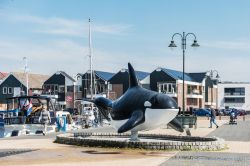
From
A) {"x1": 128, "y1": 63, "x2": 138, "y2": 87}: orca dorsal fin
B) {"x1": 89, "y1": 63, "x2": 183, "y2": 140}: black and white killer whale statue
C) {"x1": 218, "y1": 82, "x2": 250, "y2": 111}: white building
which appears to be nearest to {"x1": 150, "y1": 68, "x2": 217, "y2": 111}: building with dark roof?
{"x1": 218, "y1": 82, "x2": 250, "y2": 111}: white building

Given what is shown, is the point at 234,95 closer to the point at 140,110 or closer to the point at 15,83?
the point at 15,83

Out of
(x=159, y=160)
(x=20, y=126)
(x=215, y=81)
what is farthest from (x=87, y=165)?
(x=215, y=81)

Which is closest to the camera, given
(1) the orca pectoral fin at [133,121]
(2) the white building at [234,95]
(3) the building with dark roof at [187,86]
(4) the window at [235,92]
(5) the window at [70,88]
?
(1) the orca pectoral fin at [133,121]

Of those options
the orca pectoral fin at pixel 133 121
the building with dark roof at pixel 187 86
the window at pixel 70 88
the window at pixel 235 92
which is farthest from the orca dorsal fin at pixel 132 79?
the window at pixel 235 92

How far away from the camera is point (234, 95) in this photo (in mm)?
118688

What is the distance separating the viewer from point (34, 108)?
39.7 metres

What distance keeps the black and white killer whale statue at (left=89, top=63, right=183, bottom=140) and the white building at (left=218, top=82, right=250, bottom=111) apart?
3970 inches

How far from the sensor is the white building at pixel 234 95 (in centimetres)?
11744

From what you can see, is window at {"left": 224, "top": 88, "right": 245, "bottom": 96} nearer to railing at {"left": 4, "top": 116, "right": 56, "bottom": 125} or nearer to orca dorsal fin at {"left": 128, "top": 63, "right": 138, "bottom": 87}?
railing at {"left": 4, "top": 116, "right": 56, "bottom": 125}

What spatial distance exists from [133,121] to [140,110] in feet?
2.26

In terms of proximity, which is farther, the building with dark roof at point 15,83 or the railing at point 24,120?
the building with dark roof at point 15,83

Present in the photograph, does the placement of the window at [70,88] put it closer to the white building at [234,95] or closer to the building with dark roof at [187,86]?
the building with dark roof at [187,86]

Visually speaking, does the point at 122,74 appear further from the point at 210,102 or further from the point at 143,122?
the point at 143,122

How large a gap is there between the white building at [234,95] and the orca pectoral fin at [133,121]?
102 meters
